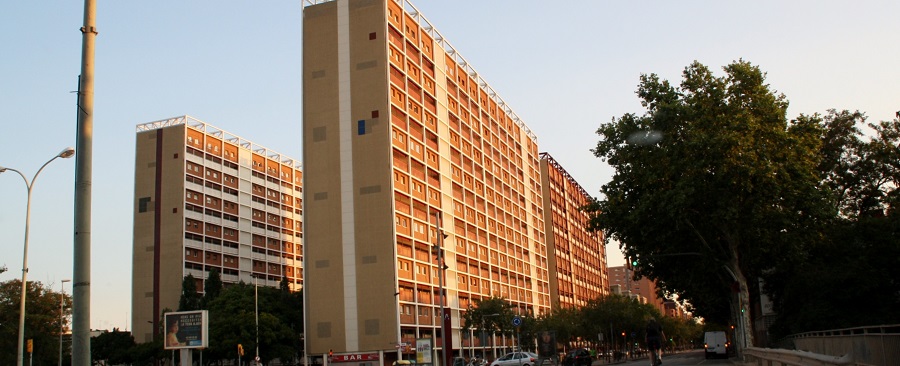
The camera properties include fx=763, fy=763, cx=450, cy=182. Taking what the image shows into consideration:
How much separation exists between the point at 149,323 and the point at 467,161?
4549 cm

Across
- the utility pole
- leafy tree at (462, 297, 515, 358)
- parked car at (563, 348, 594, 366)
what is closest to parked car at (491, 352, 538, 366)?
parked car at (563, 348, 594, 366)

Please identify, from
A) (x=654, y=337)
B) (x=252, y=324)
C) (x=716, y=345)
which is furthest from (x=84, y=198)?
(x=252, y=324)

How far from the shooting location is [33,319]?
68.3 m

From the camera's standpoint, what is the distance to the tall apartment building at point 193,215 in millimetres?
99062

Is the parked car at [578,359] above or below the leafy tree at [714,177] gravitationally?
below

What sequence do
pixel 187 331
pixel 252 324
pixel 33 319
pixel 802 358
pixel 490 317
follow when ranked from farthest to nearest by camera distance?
1. pixel 490 317
2. pixel 252 324
3. pixel 33 319
4. pixel 187 331
5. pixel 802 358

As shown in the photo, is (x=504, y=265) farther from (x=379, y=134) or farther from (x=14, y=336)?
(x=14, y=336)

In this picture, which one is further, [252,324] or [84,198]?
[252,324]

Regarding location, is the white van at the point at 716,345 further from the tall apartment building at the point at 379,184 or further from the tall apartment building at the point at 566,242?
the tall apartment building at the point at 566,242

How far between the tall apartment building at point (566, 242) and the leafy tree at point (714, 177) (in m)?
71.7

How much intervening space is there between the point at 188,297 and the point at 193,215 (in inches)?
645

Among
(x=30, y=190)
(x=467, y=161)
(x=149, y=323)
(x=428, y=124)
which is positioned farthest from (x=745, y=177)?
(x=149, y=323)

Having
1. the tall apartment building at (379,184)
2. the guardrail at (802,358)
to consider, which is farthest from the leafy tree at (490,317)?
the guardrail at (802,358)

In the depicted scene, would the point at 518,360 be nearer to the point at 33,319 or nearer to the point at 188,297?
the point at 33,319
